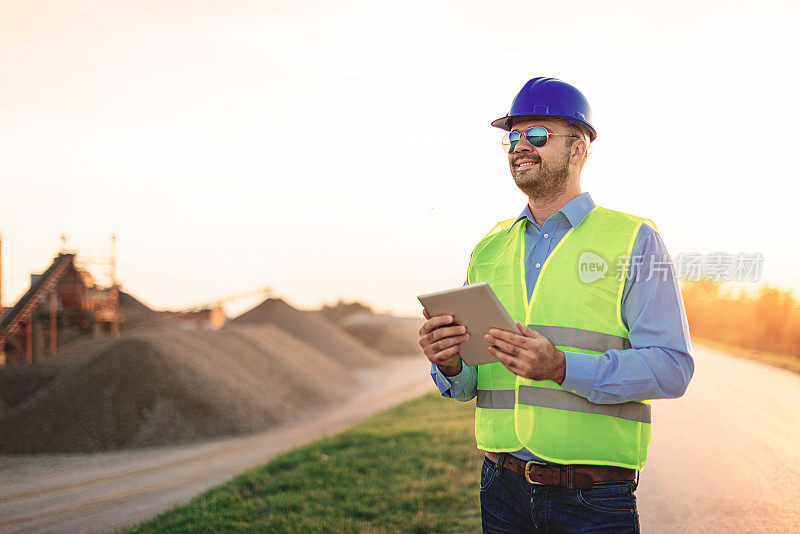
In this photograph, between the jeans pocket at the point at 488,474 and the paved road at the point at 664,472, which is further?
the paved road at the point at 664,472

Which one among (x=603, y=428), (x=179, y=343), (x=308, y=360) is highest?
(x=603, y=428)

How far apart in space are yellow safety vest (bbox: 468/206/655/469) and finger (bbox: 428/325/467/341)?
0.32 metres

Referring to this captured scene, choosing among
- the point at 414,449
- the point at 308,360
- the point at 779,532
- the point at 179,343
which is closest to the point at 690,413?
the point at 414,449

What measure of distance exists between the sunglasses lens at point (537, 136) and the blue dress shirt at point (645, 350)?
1.93 ft

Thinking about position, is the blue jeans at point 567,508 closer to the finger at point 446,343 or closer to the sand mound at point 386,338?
the finger at point 446,343

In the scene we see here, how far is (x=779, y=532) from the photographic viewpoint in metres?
6.38

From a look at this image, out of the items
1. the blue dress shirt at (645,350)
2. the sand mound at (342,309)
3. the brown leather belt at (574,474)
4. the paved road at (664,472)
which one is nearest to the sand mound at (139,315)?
the paved road at (664,472)

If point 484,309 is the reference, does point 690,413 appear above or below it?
below

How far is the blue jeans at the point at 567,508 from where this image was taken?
250cm

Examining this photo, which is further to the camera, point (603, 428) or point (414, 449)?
point (414, 449)

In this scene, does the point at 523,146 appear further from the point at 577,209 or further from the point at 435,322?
the point at 435,322

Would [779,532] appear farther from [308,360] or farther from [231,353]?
[308,360]

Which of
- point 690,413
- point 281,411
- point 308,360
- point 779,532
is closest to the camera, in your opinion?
point 779,532

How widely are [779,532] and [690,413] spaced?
7.33 meters
